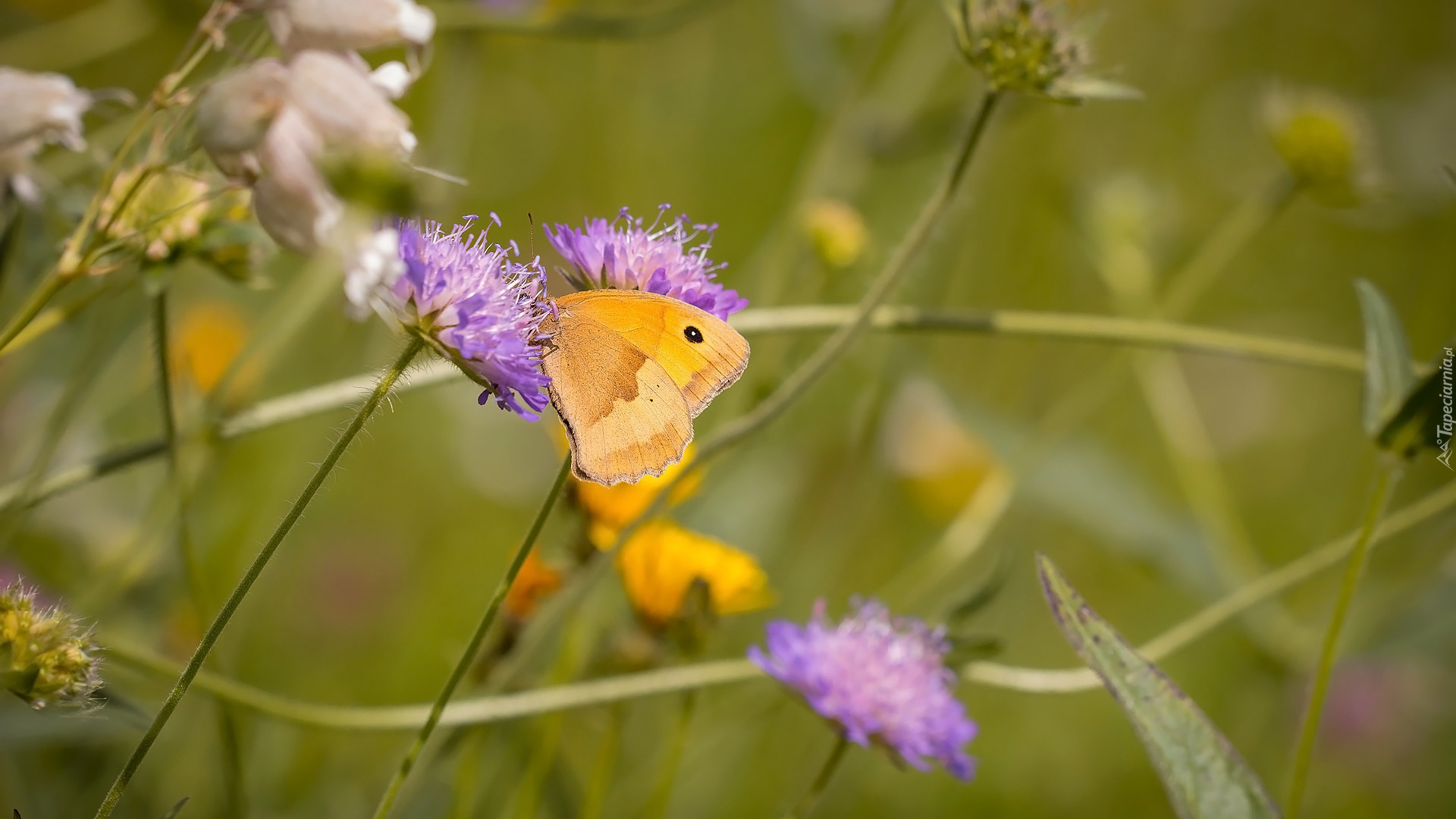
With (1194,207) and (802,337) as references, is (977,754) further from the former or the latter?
(1194,207)

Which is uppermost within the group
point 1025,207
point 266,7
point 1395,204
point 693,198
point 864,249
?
point 1395,204

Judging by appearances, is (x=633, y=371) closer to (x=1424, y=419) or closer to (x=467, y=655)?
(x=467, y=655)

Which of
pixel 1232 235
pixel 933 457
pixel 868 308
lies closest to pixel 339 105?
pixel 868 308

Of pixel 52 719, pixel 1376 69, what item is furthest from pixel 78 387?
pixel 1376 69

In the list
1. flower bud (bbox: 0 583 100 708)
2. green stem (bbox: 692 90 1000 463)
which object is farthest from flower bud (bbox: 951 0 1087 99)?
flower bud (bbox: 0 583 100 708)

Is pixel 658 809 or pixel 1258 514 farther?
pixel 1258 514
